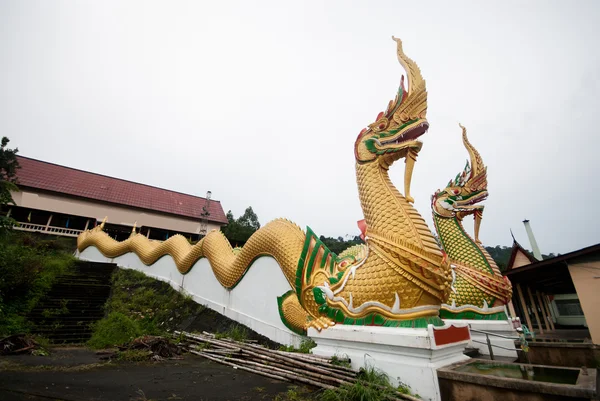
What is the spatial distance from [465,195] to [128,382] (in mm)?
7581

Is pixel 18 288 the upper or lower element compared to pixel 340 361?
upper

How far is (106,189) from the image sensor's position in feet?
76.7

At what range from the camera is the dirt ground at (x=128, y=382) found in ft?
9.36

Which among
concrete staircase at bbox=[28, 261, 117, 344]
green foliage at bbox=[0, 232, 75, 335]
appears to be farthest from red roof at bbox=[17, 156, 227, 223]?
green foliage at bbox=[0, 232, 75, 335]

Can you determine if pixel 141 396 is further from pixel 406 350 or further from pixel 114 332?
pixel 114 332

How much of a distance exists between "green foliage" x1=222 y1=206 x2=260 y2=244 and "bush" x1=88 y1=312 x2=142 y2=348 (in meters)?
11.7

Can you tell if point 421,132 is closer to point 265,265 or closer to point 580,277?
point 265,265

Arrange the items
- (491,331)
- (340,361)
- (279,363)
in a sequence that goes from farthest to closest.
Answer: (491,331)
(279,363)
(340,361)

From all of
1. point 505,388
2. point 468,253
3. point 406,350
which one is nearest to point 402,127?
point 406,350

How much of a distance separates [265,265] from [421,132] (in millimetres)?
4040

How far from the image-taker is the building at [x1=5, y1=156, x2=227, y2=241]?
19.4 metres

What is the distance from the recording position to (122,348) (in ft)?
16.6

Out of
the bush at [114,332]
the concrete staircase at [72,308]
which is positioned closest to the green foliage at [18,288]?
the concrete staircase at [72,308]

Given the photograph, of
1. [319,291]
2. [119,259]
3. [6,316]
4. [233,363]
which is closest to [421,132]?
[319,291]
